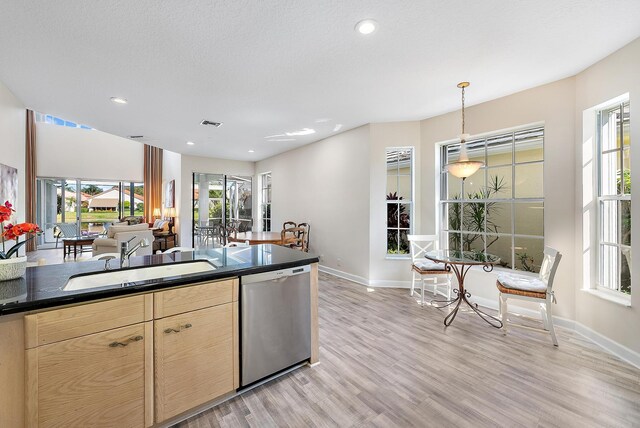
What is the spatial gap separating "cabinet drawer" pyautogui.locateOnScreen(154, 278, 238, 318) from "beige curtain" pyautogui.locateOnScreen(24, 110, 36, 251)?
9874mm

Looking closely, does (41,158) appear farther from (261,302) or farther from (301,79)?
(261,302)

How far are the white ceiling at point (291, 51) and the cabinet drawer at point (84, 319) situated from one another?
77.7 inches

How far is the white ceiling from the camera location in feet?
6.25

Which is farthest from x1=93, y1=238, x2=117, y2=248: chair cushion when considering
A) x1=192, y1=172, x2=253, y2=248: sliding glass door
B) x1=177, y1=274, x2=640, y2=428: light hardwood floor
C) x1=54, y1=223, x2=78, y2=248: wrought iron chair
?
x1=54, y1=223, x2=78, y2=248: wrought iron chair

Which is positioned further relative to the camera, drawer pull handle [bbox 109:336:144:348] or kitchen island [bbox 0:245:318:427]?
drawer pull handle [bbox 109:336:144:348]

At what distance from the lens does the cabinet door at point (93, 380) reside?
1254 millimetres

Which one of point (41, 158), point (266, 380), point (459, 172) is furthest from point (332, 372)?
point (41, 158)

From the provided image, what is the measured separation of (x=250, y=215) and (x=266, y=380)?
A: 21.6ft

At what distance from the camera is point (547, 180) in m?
3.12

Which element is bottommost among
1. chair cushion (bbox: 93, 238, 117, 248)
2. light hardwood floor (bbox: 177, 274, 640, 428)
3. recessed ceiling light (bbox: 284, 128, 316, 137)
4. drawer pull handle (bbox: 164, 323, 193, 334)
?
light hardwood floor (bbox: 177, 274, 640, 428)

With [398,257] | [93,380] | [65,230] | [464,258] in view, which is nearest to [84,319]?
[93,380]

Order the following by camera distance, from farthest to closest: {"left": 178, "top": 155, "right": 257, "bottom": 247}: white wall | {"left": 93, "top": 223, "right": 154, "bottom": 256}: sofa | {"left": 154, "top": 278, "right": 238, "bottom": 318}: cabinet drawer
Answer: {"left": 178, "top": 155, "right": 257, "bottom": 247}: white wall
{"left": 93, "top": 223, "right": 154, "bottom": 256}: sofa
{"left": 154, "top": 278, "right": 238, "bottom": 318}: cabinet drawer

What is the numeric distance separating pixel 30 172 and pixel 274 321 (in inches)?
412

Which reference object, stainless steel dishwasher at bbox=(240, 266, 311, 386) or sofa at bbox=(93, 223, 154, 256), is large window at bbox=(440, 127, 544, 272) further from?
sofa at bbox=(93, 223, 154, 256)
